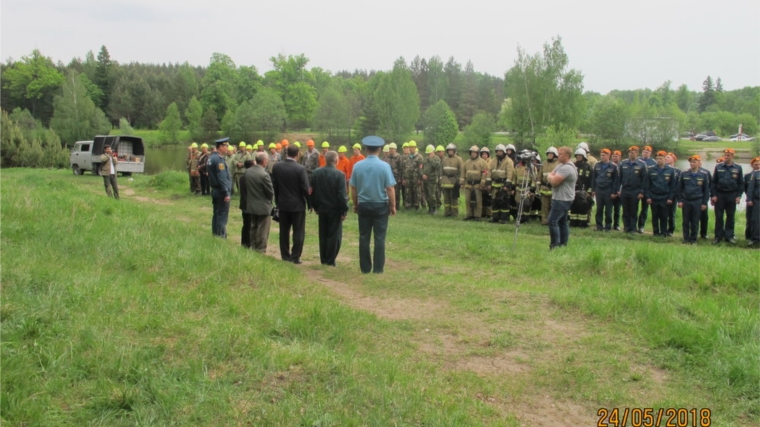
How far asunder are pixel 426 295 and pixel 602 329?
6.96 ft

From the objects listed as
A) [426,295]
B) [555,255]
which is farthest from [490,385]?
[555,255]

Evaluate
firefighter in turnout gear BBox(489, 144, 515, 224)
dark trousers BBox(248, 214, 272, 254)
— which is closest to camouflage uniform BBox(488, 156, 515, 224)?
firefighter in turnout gear BBox(489, 144, 515, 224)

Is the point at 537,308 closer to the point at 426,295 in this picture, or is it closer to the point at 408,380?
the point at 426,295

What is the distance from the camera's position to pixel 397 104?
65.1m

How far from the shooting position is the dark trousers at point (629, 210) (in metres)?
13.1

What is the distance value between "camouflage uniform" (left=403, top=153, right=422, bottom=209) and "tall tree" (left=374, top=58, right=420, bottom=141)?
48289mm

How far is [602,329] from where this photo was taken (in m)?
5.55

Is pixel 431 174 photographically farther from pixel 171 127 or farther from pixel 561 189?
pixel 171 127

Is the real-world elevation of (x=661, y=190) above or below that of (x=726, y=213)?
above

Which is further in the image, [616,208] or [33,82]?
[33,82]

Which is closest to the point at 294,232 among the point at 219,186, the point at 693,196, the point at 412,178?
the point at 219,186

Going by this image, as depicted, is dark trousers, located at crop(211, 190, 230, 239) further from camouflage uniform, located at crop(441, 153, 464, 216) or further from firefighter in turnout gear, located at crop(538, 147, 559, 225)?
firefighter in turnout gear, located at crop(538, 147, 559, 225)

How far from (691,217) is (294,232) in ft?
29.4

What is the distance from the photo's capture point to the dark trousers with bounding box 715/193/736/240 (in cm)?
1196
